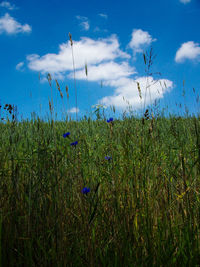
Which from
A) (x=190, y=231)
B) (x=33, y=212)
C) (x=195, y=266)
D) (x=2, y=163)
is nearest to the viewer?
(x=195, y=266)

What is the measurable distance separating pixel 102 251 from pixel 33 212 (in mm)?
438

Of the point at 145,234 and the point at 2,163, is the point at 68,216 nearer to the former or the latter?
the point at 145,234

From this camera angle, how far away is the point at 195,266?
110 cm

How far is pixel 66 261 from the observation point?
3.69ft

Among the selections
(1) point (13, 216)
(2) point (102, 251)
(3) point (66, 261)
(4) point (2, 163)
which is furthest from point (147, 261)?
(4) point (2, 163)

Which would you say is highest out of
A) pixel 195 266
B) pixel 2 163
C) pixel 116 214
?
Result: pixel 2 163

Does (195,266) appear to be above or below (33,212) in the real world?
below

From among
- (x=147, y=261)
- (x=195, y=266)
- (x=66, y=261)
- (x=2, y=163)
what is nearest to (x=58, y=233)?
(x=66, y=261)

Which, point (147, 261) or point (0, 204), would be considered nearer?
point (147, 261)

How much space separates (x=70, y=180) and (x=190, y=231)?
2.30 feet

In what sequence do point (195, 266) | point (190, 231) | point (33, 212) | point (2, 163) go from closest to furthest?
1. point (195, 266)
2. point (190, 231)
3. point (33, 212)
4. point (2, 163)

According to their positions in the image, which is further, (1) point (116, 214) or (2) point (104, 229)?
(2) point (104, 229)

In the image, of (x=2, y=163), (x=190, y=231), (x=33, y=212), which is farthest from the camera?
(x=2, y=163)

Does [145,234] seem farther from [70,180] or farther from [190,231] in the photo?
[70,180]
